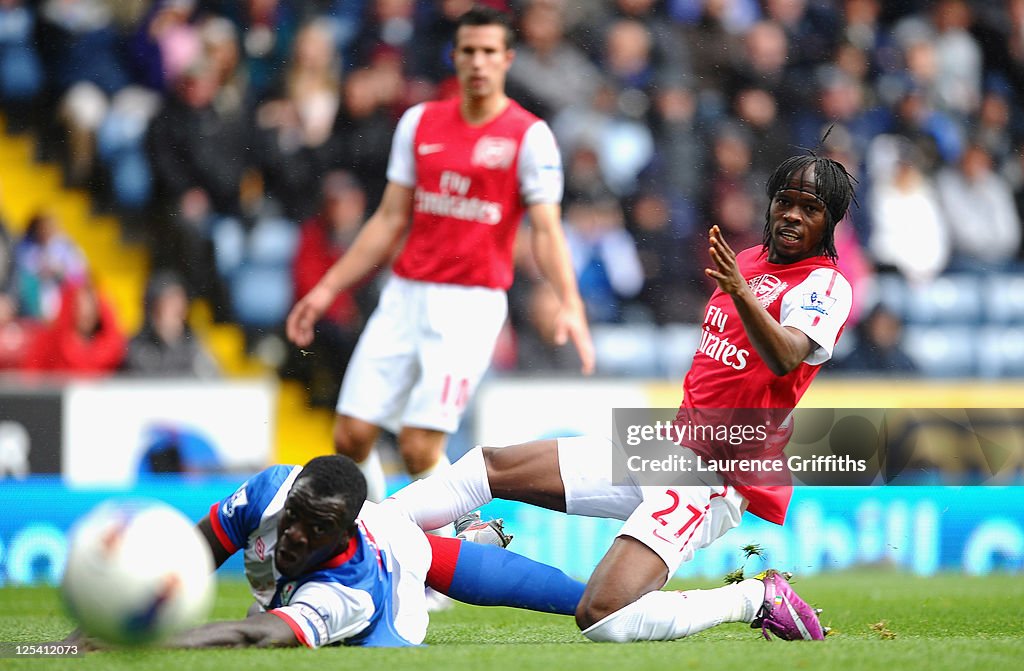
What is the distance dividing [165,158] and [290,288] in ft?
4.58

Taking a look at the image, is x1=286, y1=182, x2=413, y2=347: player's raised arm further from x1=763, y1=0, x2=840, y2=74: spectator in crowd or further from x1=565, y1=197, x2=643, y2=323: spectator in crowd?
x1=763, y1=0, x2=840, y2=74: spectator in crowd

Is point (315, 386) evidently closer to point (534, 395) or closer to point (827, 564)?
point (534, 395)

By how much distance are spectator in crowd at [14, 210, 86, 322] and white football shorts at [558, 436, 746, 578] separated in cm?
469

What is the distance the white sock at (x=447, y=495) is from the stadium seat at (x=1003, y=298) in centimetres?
571

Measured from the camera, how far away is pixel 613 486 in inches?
202

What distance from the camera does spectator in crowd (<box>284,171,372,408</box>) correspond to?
8.48 metres

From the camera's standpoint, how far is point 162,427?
817 centimetres

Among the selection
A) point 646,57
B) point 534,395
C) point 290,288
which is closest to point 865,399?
point 534,395

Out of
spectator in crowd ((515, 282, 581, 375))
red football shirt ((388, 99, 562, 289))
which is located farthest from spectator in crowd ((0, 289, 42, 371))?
red football shirt ((388, 99, 562, 289))

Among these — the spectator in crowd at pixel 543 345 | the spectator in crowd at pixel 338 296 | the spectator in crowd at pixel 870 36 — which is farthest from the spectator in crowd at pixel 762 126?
the spectator in crowd at pixel 338 296

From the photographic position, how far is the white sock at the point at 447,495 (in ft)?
16.9

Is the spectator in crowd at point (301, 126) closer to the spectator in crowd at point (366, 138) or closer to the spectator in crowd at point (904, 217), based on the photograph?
the spectator in crowd at point (366, 138)

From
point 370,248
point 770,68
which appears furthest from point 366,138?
point 770,68

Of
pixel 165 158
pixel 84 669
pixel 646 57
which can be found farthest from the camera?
pixel 646 57
